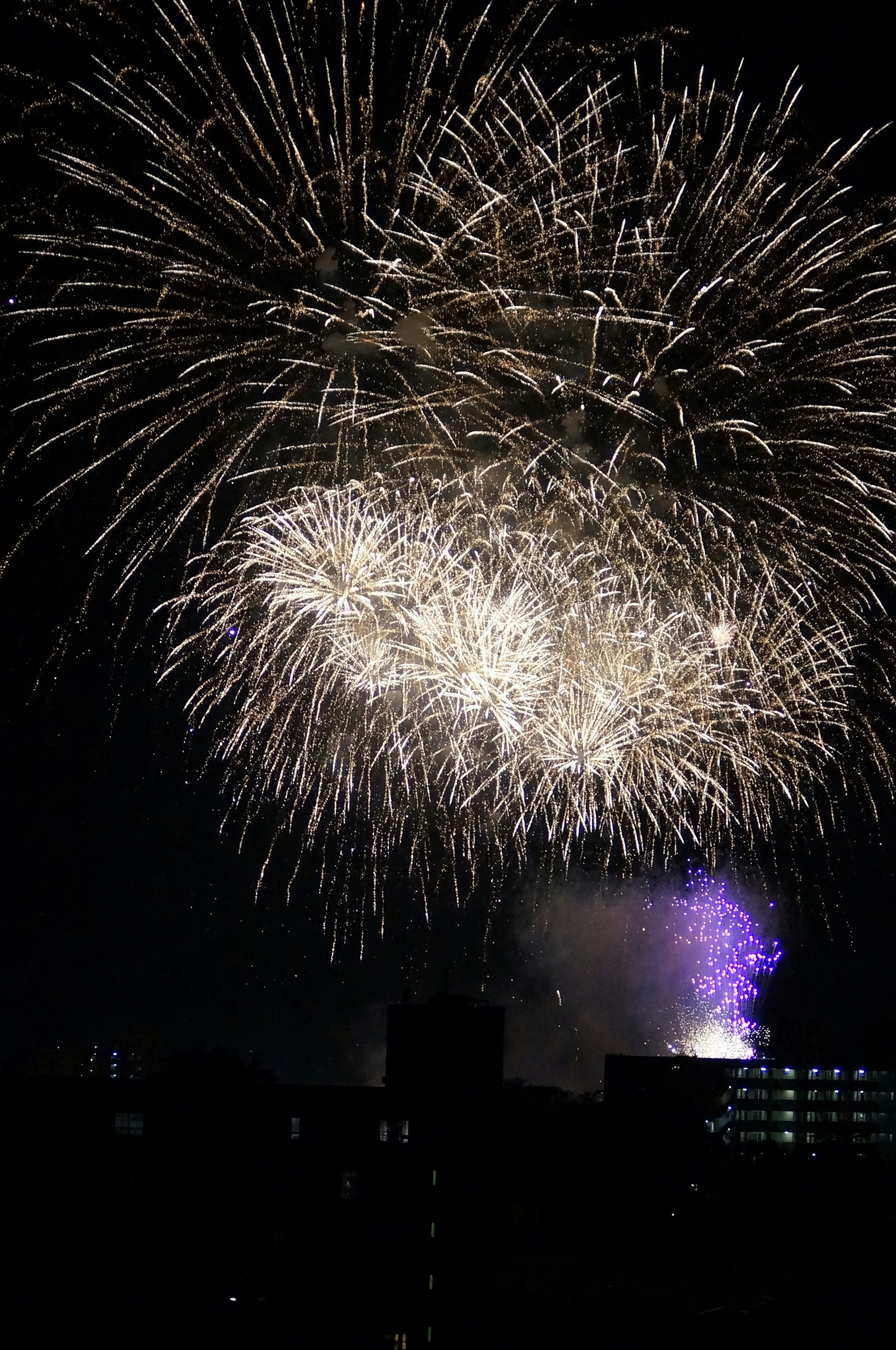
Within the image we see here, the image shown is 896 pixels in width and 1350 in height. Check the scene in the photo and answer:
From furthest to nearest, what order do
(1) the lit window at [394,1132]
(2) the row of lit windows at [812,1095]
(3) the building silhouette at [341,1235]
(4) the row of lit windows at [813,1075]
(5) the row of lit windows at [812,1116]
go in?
(4) the row of lit windows at [813,1075] → (2) the row of lit windows at [812,1095] → (5) the row of lit windows at [812,1116] → (1) the lit window at [394,1132] → (3) the building silhouette at [341,1235]

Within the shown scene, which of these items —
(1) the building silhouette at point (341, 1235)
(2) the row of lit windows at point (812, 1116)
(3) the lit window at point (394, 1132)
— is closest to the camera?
(1) the building silhouette at point (341, 1235)

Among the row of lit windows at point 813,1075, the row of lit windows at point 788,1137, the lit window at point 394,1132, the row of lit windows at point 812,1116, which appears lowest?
the row of lit windows at point 788,1137

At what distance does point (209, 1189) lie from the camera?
1978cm

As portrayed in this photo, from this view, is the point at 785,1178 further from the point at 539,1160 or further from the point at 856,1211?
the point at 539,1160

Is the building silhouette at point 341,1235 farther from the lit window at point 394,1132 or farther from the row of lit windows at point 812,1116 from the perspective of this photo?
the row of lit windows at point 812,1116

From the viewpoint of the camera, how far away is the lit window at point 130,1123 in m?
19.8

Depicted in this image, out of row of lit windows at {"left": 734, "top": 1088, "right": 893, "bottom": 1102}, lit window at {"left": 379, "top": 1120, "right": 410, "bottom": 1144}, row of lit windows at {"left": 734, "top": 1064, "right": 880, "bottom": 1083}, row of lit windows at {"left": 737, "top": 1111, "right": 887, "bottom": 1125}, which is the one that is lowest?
row of lit windows at {"left": 737, "top": 1111, "right": 887, "bottom": 1125}

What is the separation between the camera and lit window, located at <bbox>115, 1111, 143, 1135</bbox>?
19844 millimetres

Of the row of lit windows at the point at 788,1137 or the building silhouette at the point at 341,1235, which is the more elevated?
the building silhouette at the point at 341,1235

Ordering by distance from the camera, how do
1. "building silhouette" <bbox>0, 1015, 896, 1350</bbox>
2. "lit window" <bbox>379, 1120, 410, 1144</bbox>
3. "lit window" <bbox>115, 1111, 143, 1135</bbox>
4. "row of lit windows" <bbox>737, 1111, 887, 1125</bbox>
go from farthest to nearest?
"row of lit windows" <bbox>737, 1111, 887, 1125</bbox> < "lit window" <bbox>379, 1120, 410, 1144</bbox> < "lit window" <bbox>115, 1111, 143, 1135</bbox> < "building silhouette" <bbox>0, 1015, 896, 1350</bbox>

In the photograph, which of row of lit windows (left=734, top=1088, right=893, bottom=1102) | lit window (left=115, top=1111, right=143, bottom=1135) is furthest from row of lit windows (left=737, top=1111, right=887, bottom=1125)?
lit window (left=115, top=1111, right=143, bottom=1135)

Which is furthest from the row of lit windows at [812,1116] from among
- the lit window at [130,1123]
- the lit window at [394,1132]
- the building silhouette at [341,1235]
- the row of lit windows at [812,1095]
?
the lit window at [130,1123]

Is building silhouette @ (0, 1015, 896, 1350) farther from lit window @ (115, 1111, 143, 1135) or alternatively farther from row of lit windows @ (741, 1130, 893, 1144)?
row of lit windows @ (741, 1130, 893, 1144)

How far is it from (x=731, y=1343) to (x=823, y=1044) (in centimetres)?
6223
